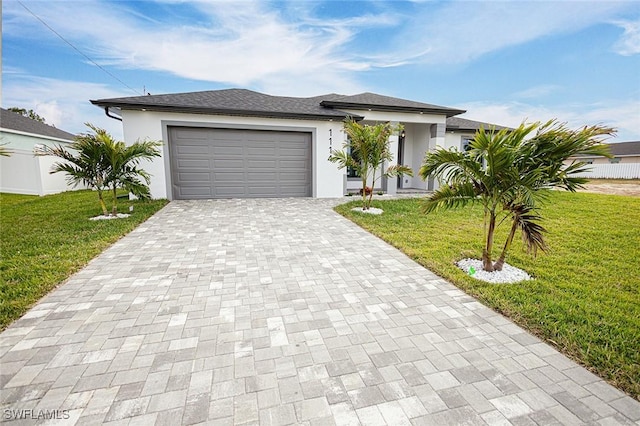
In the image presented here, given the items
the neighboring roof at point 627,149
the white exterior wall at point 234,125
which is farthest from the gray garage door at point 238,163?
the neighboring roof at point 627,149

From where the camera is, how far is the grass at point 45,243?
3100 millimetres

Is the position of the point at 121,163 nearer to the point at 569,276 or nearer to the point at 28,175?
the point at 28,175

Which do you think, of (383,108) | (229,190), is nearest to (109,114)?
(229,190)

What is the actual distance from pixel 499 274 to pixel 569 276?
0.94 meters

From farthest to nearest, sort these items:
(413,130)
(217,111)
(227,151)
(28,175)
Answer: (413,130)
(28,175)
(227,151)
(217,111)

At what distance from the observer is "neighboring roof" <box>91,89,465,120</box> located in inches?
347

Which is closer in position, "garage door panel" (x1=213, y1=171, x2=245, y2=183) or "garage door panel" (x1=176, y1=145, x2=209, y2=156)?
"garage door panel" (x1=176, y1=145, x2=209, y2=156)

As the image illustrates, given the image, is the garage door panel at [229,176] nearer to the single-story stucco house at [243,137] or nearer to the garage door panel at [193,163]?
the single-story stucco house at [243,137]

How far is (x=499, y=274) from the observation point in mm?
A: 3742

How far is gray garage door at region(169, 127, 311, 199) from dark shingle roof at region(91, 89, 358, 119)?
29.3 inches

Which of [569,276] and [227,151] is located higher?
[227,151]

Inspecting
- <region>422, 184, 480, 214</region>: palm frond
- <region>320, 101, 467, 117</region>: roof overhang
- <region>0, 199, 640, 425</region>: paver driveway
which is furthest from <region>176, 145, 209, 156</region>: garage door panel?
<region>422, 184, 480, 214</region>: palm frond

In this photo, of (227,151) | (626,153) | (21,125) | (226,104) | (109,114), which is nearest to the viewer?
(109,114)

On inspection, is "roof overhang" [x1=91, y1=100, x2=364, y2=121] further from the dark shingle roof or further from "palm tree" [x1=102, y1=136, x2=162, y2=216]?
"palm tree" [x1=102, y1=136, x2=162, y2=216]
